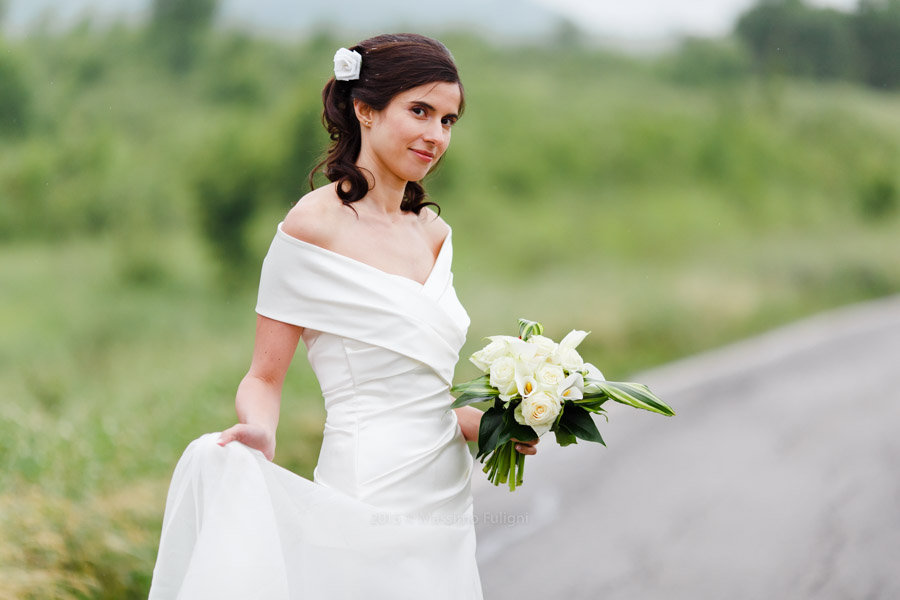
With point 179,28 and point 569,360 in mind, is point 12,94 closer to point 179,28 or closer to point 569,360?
Result: point 179,28

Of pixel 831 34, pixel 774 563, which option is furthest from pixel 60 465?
pixel 831 34

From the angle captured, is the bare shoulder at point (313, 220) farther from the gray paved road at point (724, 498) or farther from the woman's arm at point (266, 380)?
the gray paved road at point (724, 498)

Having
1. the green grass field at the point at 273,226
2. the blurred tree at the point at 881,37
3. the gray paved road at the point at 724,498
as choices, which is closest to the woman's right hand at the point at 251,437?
the green grass field at the point at 273,226

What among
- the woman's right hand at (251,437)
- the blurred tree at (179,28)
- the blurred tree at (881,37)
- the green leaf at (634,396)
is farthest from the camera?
the blurred tree at (881,37)

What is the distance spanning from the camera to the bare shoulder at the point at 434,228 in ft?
6.95

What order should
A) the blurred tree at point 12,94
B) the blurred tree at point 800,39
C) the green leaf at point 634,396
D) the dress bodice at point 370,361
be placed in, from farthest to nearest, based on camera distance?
the blurred tree at point 800,39
the blurred tree at point 12,94
the green leaf at point 634,396
the dress bodice at point 370,361

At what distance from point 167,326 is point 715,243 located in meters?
6.70

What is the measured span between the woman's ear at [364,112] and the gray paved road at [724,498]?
2.70m

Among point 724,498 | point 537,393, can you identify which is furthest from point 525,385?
point 724,498

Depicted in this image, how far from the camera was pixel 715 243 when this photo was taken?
37.0 feet

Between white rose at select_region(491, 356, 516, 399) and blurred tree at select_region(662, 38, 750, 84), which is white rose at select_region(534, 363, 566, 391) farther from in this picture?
blurred tree at select_region(662, 38, 750, 84)

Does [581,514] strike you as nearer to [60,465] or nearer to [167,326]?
[60,465]

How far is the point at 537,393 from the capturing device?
189 centimetres

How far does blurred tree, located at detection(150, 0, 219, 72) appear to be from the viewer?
868cm
